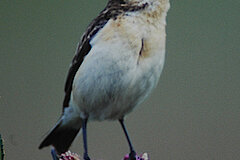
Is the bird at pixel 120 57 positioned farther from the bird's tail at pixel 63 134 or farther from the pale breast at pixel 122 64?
the bird's tail at pixel 63 134

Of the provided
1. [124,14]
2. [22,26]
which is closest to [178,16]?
[22,26]

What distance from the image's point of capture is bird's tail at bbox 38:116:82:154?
3646mm

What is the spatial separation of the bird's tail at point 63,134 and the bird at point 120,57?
1.09ft

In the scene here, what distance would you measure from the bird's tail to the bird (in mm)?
331

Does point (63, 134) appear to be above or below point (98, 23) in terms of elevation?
below

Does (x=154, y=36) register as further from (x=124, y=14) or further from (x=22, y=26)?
(x=22, y=26)

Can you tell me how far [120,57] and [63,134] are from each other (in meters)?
0.91

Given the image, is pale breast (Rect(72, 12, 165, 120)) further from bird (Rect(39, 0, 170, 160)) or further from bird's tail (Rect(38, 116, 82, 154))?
bird's tail (Rect(38, 116, 82, 154))

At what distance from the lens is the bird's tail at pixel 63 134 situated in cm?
365

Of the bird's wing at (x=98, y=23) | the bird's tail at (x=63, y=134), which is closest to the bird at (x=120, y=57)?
the bird's wing at (x=98, y=23)

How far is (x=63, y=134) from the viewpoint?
375 cm

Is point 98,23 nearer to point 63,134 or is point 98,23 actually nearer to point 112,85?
point 112,85

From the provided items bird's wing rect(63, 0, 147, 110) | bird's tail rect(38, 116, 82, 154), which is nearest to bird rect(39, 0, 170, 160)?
bird's wing rect(63, 0, 147, 110)

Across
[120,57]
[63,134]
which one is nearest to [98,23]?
[120,57]
